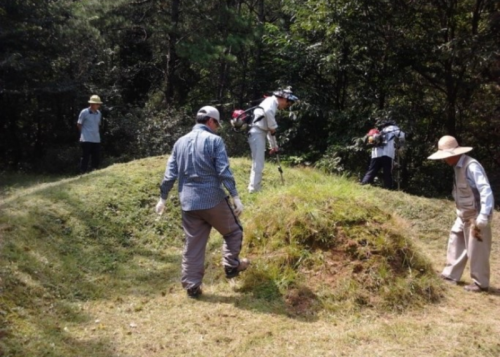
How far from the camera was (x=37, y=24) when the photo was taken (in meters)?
12.8

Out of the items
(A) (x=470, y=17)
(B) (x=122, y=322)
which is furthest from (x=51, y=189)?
(A) (x=470, y=17)

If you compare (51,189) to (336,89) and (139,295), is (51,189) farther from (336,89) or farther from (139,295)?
(336,89)

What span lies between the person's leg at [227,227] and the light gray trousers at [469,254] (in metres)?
2.54

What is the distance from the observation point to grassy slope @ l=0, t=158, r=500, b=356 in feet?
13.3

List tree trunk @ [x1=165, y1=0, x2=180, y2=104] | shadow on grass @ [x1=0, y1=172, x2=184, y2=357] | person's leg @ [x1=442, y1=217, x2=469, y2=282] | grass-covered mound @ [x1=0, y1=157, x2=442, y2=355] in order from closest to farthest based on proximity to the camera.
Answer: shadow on grass @ [x1=0, y1=172, x2=184, y2=357] → grass-covered mound @ [x1=0, y1=157, x2=442, y2=355] → person's leg @ [x1=442, y1=217, x2=469, y2=282] → tree trunk @ [x1=165, y1=0, x2=180, y2=104]

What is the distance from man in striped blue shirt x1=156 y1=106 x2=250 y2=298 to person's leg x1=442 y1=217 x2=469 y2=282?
8.01 feet

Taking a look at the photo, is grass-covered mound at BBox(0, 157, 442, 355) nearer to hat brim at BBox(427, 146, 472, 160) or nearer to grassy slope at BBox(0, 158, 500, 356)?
grassy slope at BBox(0, 158, 500, 356)

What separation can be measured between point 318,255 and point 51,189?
4.18 metres

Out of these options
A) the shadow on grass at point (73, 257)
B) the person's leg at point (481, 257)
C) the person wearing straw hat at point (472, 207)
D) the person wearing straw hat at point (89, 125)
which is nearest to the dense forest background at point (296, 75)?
the person wearing straw hat at point (89, 125)

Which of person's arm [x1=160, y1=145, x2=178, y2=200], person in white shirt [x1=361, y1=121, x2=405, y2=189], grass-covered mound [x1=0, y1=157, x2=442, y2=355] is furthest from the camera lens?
person in white shirt [x1=361, y1=121, x2=405, y2=189]

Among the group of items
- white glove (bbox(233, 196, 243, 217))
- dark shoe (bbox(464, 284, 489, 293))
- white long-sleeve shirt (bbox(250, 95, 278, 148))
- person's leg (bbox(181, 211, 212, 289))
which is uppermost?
white long-sleeve shirt (bbox(250, 95, 278, 148))

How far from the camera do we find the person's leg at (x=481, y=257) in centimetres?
537

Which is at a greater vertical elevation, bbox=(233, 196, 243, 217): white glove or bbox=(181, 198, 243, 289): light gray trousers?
bbox=(233, 196, 243, 217): white glove

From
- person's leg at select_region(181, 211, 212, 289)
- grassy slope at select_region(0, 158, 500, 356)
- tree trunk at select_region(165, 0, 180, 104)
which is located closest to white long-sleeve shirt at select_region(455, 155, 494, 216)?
grassy slope at select_region(0, 158, 500, 356)
